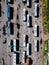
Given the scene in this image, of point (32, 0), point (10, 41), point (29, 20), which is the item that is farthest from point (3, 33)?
point (32, 0)

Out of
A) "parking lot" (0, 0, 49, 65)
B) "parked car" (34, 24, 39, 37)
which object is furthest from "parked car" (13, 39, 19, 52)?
"parked car" (34, 24, 39, 37)


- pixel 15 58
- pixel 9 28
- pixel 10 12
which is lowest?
pixel 15 58

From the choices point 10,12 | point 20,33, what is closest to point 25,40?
point 20,33

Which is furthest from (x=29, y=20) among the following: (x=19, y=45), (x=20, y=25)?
(x=19, y=45)

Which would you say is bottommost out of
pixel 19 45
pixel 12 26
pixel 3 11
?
pixel 19 45

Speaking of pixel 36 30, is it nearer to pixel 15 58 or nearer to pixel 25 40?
pixel 25 40

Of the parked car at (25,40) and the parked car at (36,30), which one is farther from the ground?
the parked car at (36,30)

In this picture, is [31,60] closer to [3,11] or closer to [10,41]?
[10,41]

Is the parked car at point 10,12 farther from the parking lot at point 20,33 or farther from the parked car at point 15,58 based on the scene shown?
the parked car at point 15,58

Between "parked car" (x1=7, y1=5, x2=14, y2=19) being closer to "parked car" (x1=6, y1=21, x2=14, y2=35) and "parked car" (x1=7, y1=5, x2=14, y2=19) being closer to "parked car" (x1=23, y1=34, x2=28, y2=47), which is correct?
"parked car" (x1=6, y1=21, x2=14, y2=35)

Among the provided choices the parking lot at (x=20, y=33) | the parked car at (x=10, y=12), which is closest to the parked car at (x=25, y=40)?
the parking lot at (x=20, y=33)

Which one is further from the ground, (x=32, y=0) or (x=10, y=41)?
(x=32, y=0)
